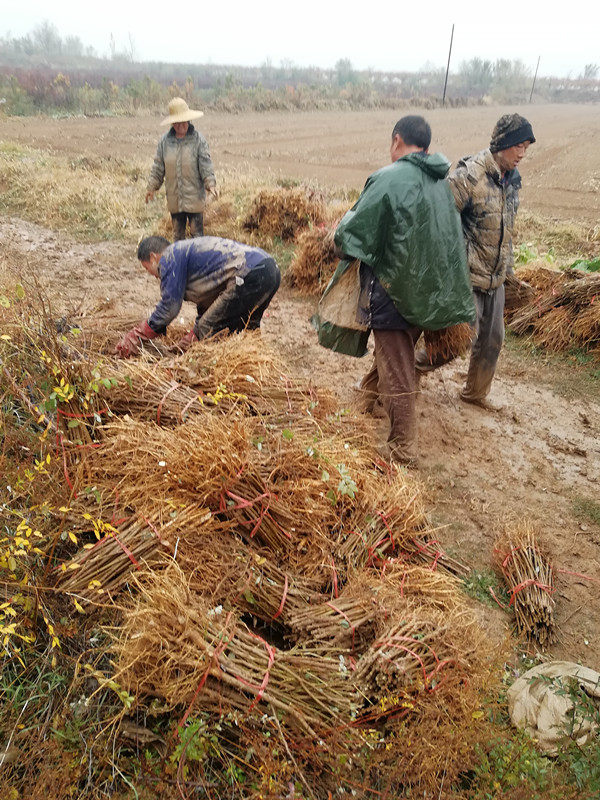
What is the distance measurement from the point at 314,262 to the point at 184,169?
1.94m

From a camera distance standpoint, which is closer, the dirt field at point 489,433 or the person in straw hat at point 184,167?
the dirt field at point 489,433

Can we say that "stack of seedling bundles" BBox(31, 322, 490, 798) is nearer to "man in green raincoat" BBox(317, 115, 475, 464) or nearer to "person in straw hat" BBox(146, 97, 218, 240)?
"man in green raincoat" BBox(317, 115, 475, 464)

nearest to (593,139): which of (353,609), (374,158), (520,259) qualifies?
(374,158)

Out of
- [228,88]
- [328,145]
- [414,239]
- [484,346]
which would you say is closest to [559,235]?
[484,346]

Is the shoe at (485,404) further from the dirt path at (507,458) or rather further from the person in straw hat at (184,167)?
the person in straw hat at (184,167)

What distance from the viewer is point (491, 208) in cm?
391

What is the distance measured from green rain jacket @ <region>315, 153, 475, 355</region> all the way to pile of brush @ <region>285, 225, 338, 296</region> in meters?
3.44

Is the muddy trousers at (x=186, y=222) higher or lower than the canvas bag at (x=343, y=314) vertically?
lower

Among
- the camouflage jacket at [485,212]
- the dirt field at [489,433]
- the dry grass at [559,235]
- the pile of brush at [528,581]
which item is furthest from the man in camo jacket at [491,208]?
the dry grass at [559,235]

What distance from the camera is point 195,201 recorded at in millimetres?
7148

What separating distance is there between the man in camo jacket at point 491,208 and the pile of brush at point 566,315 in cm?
169

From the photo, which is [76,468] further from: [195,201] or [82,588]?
[195,201]

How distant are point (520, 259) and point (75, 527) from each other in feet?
21.2

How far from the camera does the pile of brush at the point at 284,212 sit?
8.19 meters
